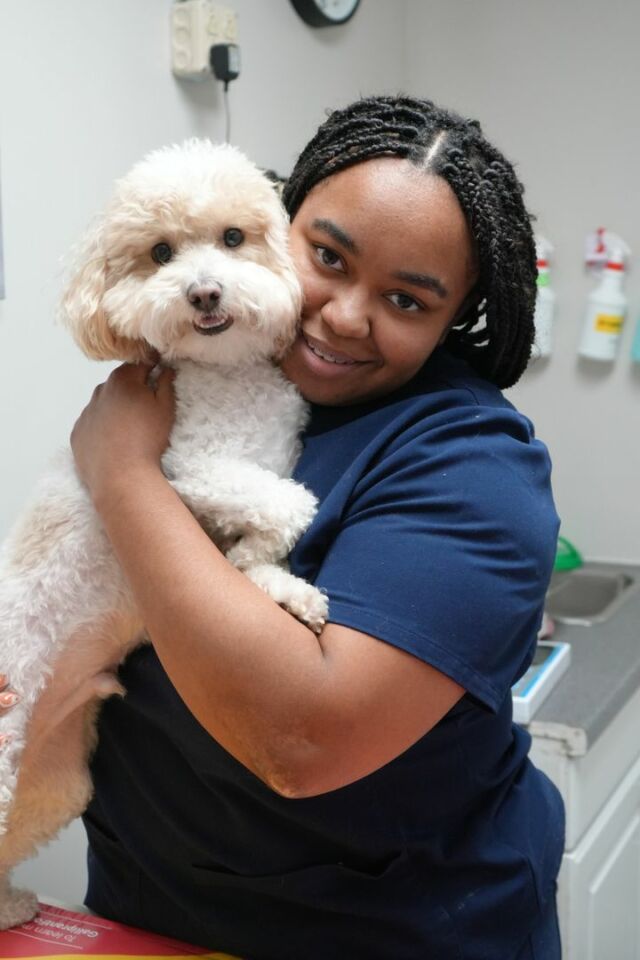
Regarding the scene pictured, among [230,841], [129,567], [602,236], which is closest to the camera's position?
[129,567]

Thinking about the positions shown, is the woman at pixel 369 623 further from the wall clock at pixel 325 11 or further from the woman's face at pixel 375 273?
the wall clock at pixel 325 11

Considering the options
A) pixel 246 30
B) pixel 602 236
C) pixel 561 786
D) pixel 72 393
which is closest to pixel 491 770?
pixel 561 786

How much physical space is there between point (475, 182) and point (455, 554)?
35cm

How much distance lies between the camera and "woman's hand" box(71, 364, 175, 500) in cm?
99

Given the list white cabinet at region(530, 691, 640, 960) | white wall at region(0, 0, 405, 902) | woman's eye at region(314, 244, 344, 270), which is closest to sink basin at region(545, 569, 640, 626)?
white cabinet at region(530, 691, 640, 960)

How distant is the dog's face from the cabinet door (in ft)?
3.75

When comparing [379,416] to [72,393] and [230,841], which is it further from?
[72,393]

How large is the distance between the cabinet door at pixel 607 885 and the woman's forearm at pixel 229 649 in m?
1.08

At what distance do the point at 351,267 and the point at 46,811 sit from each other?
69cm

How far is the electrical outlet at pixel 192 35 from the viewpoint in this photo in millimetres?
1896

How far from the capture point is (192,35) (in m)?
1.91

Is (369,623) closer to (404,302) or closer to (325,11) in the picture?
(404,302)

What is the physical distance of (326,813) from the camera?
96 centimetres

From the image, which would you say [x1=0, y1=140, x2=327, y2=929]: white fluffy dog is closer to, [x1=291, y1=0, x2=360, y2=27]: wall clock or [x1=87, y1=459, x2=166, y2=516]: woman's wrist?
[x1=87, y1=459, x2=166, y2=516]: woman's wrist
